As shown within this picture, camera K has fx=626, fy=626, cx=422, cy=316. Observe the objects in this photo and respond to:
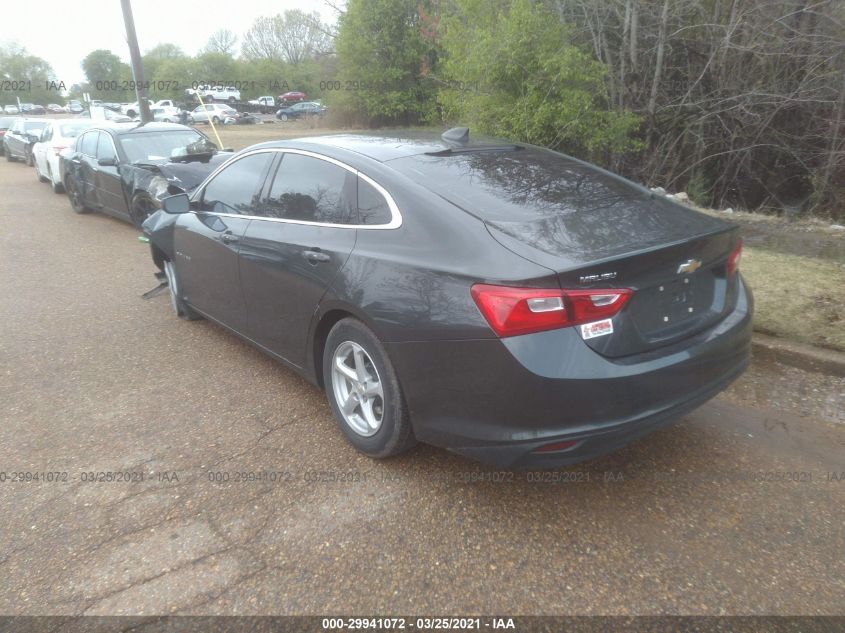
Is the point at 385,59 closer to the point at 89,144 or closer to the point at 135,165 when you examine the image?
the point at 89,144

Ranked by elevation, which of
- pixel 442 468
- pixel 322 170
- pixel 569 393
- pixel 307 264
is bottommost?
pixel 442 468

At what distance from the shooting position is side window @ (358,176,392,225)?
124 inches

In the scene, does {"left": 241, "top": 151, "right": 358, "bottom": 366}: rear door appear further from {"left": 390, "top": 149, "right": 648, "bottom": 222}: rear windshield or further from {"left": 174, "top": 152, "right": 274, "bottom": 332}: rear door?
{"left": 390, "top": 149, "right": 648, "bottom": 222}: rear windshield

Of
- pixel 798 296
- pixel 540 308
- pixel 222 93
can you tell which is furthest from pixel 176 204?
pixel 222 93

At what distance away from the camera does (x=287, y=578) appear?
2553mm

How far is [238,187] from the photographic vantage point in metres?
4.34

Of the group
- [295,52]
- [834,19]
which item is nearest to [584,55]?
[834,19]

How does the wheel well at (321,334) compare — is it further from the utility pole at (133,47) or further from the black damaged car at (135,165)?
the utility pole at (133,47)

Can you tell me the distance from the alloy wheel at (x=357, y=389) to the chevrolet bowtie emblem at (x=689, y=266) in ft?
4.90

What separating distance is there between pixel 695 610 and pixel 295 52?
8444cm

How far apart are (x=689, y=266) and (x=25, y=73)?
336 ft

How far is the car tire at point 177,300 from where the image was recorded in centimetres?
537

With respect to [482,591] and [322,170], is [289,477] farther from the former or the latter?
[322,170]

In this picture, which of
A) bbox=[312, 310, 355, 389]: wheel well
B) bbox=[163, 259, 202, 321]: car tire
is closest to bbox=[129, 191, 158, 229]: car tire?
bbox=[163, 259, 202, 321]: car tire
